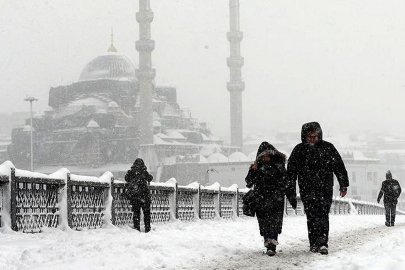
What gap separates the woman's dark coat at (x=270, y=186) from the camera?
292 inches

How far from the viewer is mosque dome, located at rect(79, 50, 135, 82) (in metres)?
104

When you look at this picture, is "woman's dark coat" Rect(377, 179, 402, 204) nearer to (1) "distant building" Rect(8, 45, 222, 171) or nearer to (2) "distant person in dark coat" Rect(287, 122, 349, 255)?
(2) "distant person in dark coat" Rect(287, 122, 349, 255)

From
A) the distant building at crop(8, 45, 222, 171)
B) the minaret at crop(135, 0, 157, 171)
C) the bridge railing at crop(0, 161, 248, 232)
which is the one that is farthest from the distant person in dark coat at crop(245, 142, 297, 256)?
the distant building at crop(8, 45, 222, 171)

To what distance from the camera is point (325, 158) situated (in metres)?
7.38

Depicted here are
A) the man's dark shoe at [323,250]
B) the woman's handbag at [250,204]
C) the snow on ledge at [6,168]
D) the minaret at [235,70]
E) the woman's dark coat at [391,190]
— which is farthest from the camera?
the minaret at [235,70]

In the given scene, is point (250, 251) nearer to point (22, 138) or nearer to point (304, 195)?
point (304, 195)

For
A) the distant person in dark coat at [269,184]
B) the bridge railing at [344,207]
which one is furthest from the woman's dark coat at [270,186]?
the bridge railing at [344,207]

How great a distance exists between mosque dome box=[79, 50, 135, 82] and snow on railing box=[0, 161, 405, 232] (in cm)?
8982

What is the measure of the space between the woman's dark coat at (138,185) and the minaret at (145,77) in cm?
7236

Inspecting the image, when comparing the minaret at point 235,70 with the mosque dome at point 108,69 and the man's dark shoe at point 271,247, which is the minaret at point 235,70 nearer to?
the mosque dome at point 108,69

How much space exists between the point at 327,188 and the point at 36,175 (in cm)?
369

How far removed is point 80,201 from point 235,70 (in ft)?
289

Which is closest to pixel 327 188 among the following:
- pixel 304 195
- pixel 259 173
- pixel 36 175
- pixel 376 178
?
pixel 304 195

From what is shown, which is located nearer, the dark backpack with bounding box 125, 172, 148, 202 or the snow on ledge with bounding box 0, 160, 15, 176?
the snow on ledge with bounding box 0, 160, 15, 176
